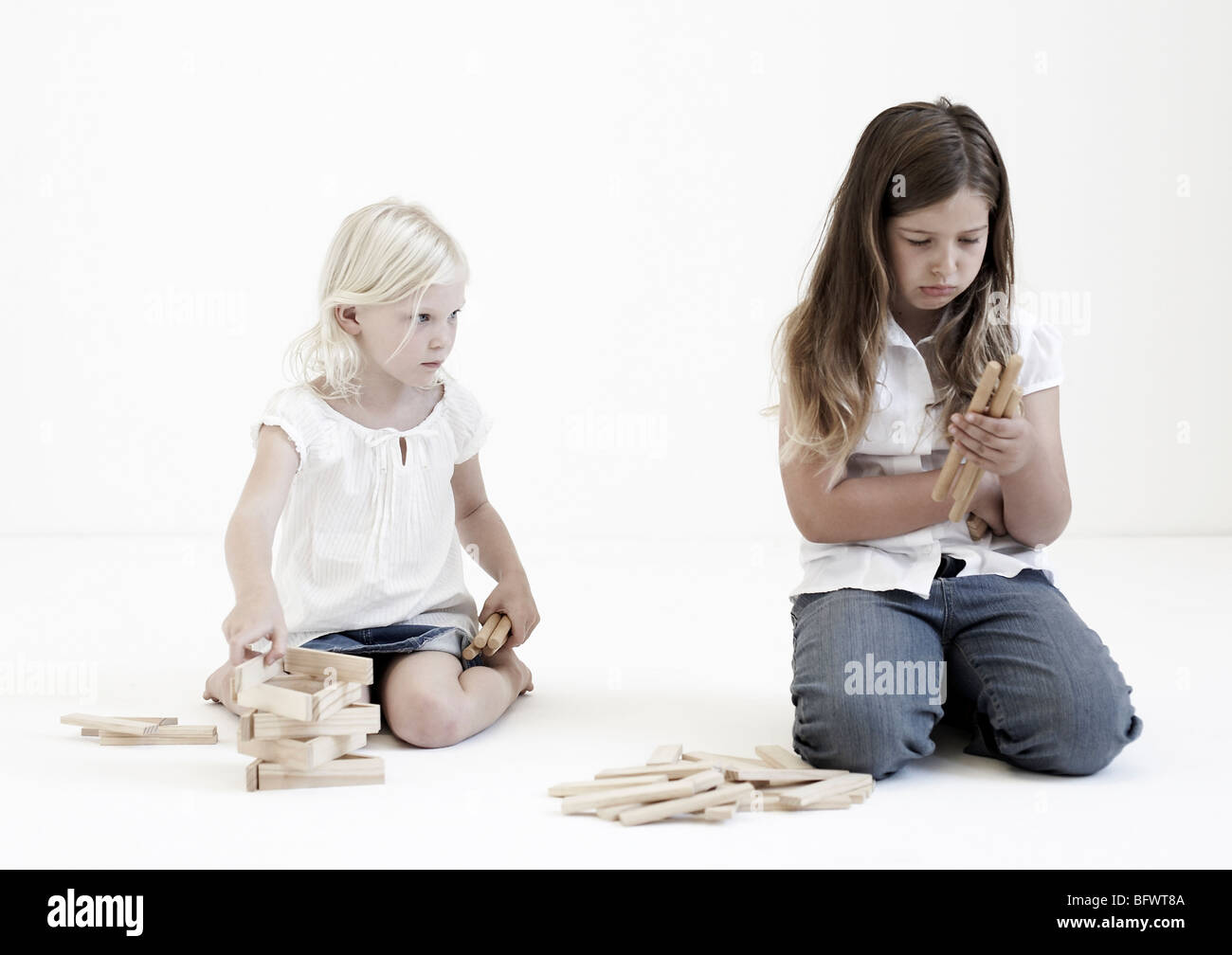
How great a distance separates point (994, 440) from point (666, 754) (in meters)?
0.54

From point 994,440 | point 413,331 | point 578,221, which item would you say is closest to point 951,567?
point 994,440

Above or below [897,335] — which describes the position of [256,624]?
below

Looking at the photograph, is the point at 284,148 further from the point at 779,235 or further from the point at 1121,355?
the point at 1121,355

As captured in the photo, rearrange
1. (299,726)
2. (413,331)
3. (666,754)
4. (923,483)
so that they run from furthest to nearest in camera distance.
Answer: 1. (413,331)
2. (923,483)
3. (666,754)
4. (299,726)

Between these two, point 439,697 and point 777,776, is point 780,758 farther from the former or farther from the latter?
point 439,697

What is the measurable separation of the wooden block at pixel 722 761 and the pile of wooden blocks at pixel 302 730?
38 centimetres

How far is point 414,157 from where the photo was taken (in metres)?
3.98

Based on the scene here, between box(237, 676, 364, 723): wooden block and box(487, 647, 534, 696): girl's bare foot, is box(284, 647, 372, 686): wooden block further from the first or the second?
box(487, 647, 534, 696): girl's bare foot

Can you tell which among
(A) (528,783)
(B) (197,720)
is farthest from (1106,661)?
(B) (197,720)

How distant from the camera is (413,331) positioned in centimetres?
182

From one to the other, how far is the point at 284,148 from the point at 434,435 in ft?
7.71

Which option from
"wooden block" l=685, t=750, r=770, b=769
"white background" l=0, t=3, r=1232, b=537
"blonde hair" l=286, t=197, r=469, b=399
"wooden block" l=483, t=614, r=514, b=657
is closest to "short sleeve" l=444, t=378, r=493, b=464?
"blonde hair" l=286, t=197, r=469, b=399

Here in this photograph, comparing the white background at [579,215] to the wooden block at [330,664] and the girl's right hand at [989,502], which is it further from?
→ the wooden block at [330,664]

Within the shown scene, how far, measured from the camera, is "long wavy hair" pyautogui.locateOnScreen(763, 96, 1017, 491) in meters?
1.68
